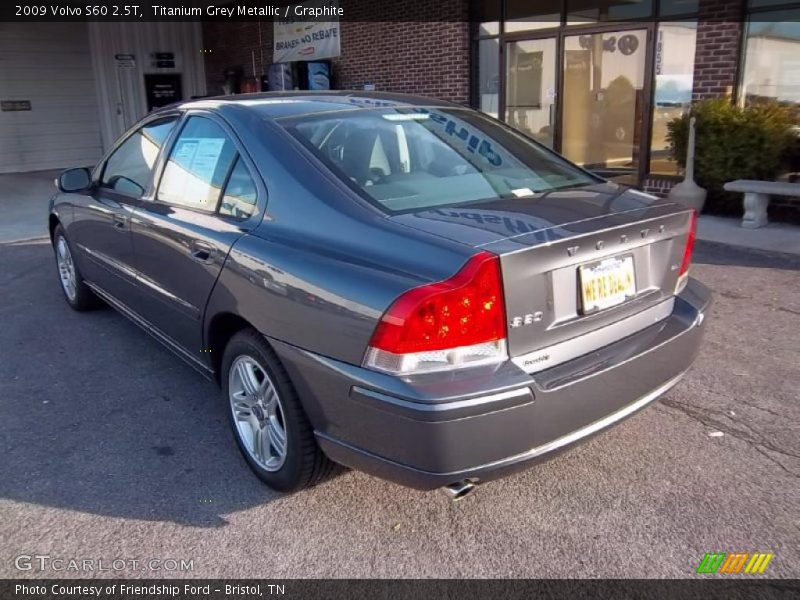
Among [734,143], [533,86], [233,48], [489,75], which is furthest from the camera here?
[233,48]

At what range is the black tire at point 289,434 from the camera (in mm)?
2688

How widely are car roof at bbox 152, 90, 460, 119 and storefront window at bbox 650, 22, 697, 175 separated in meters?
6.34

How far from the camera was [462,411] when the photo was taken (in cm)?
220

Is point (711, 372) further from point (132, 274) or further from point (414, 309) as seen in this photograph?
point (132, 274)

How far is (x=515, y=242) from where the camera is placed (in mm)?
2334

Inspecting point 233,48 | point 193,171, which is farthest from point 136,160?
point 233,48

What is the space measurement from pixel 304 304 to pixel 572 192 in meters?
1.29

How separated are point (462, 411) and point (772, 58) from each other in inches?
307

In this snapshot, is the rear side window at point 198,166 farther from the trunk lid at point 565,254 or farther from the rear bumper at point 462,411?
the trunk lid at point 565,254

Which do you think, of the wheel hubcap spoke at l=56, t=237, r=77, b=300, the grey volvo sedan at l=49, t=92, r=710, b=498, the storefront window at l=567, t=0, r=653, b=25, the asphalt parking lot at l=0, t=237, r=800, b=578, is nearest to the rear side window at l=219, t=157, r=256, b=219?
the grey volvo sedan at l=49, t=92, r=710, b=498

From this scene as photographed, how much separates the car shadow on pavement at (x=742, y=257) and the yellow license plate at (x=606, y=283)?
4139 millimetres

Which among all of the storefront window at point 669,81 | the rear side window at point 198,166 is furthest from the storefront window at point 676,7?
the rear side window at point 198,166

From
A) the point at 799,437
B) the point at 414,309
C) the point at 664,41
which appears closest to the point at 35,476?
the point at 414,309

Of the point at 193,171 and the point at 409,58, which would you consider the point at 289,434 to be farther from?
the point at 409,58
